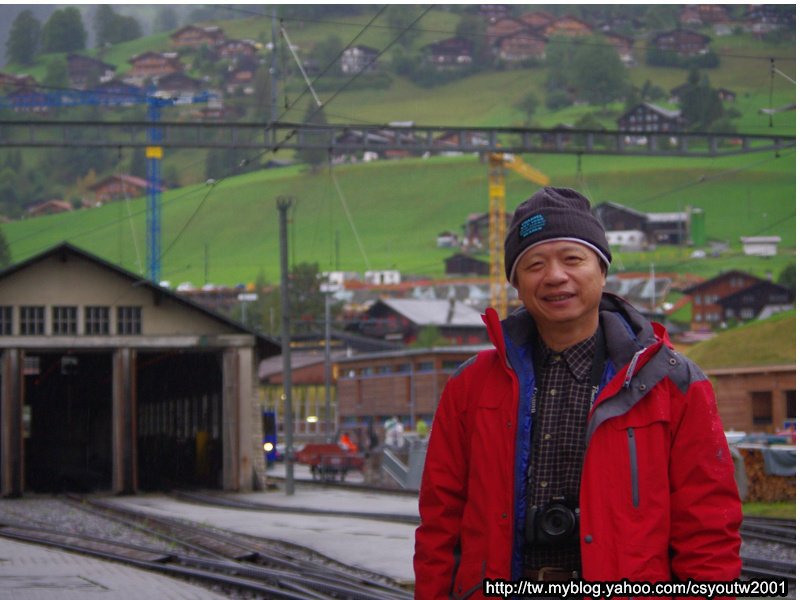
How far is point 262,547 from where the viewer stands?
19562 millimetres

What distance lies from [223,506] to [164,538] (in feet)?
35.3

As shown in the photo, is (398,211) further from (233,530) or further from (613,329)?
(613,329)

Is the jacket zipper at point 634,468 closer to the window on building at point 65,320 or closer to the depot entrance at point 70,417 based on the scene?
the window on building at point 65,320

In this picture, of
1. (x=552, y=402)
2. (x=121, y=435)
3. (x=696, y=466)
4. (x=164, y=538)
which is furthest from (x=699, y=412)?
(x=121, y=435)

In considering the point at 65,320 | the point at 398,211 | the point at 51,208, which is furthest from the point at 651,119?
the point at 65,320

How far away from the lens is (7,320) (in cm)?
3734

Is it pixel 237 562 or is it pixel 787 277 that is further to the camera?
pixel 787 277

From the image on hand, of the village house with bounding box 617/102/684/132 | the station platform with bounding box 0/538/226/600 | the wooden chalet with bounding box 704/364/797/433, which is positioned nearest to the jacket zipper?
the station platform with bounding box 0/538/226/600

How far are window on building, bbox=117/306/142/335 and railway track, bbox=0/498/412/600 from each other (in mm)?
14343

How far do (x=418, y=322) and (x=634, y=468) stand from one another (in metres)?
94.2

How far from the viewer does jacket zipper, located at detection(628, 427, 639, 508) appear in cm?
377

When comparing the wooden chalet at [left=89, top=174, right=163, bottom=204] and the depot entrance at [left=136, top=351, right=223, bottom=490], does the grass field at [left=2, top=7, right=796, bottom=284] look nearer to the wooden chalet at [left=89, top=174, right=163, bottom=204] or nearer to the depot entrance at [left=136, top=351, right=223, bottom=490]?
the wooden chalet at [left=89, top=174, right=163, bottom=204]

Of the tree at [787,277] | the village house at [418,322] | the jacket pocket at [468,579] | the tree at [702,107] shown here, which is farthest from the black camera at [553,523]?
the tree at [702,107]

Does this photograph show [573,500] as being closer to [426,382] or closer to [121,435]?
[121,435]
